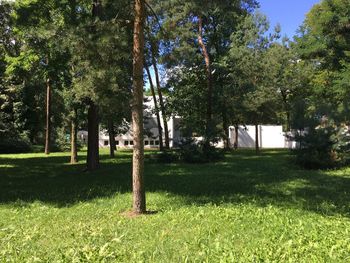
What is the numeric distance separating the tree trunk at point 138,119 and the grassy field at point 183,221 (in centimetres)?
48

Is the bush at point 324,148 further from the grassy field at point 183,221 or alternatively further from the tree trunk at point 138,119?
A: the tree trunk at point 138,119

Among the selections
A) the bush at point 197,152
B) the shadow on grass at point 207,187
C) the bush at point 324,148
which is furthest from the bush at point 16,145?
the bush at point 324,148

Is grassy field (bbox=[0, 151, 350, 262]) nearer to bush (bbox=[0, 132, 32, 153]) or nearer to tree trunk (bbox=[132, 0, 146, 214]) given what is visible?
tree trunk (bbox=[132, 0, 146, 214])

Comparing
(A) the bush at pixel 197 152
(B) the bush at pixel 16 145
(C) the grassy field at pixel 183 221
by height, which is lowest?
(C) the grassy field at pixel 183 221

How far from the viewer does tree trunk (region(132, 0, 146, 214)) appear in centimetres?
834

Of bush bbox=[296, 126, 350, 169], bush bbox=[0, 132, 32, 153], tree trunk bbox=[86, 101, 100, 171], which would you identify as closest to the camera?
tree trunk bbox=[86, 101, 100, 171]

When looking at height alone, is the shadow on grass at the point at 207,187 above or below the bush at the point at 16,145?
below

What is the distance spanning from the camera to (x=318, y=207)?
8.68 m

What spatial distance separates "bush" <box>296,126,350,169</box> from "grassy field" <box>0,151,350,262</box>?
3980 mm

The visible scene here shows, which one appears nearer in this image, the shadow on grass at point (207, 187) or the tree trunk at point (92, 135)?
the shadow on grass at point (207, 187)

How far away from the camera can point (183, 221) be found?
295 inches

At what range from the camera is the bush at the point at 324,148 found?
1727cm

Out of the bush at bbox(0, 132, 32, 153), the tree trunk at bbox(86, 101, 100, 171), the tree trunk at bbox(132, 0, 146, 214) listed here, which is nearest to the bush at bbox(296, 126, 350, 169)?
the tree trunk at bbox(86, 101, 100, 171)

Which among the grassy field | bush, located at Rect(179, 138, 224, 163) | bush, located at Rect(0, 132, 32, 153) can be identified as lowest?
the grassy field
